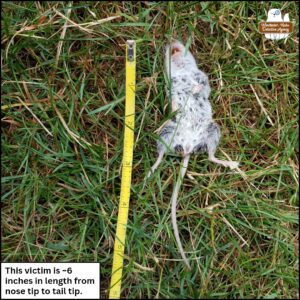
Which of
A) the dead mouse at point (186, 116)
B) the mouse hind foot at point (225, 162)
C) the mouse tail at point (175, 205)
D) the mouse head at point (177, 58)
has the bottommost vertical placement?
the mouse tail at point (175, 205)

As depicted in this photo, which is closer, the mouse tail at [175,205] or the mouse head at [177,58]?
the mouse tail at [175,205]

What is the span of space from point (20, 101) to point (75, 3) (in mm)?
638

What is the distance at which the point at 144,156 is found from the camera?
223cm

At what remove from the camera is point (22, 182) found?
2.16 metres

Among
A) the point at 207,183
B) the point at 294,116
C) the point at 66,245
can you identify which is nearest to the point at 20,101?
the point at 66,245

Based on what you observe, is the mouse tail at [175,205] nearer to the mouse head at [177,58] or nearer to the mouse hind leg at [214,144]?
the mouse hind leg at [214,144]

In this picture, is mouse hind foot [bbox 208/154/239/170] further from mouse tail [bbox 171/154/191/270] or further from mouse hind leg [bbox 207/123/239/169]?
mouse tail [bbox 171/154/191/270]

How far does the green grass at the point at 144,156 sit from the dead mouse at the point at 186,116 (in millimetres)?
53

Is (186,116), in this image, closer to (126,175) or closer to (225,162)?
(225,162)

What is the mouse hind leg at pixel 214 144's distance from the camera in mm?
2230

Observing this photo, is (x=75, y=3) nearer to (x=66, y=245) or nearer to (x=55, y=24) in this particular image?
(x=55, y=24)
